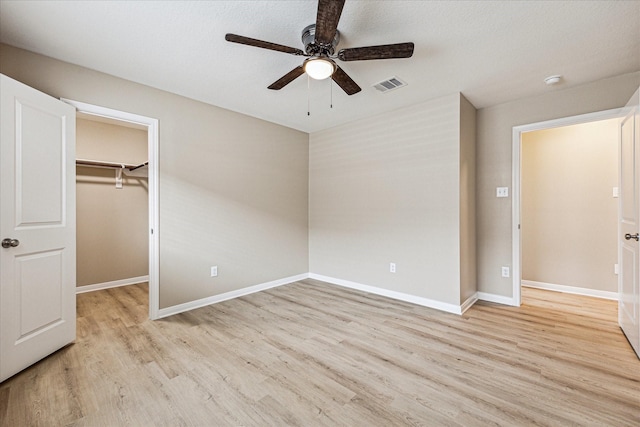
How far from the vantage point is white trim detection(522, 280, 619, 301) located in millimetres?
3551

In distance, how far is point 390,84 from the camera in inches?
114

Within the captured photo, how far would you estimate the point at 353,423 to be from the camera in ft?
5.04

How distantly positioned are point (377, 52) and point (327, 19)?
0.43m

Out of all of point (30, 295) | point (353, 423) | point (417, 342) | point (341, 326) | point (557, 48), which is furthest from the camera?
point (341, 326)

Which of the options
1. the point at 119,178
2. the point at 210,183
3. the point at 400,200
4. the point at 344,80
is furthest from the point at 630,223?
the point at 119,178

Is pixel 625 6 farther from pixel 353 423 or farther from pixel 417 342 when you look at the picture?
pixel 353 423

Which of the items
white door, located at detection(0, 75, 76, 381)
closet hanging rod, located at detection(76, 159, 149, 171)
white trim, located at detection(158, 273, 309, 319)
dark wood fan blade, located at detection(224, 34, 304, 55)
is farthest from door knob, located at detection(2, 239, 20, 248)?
closet hanging rod, located at detection(76, 159, 149, 171)

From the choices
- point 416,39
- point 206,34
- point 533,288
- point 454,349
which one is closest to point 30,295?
point 206,34

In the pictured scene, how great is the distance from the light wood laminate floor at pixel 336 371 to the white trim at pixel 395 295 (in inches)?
4.6

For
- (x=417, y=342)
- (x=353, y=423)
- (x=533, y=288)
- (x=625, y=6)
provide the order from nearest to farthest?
(x=353, y=423) → (x=625, y=6) → (x=417, y=342) → (x=533, y=288)

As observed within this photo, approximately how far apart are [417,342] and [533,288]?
2.76m

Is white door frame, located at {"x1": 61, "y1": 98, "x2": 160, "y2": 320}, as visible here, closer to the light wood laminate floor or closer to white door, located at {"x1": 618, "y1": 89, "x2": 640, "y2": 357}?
the light wood laminate floor

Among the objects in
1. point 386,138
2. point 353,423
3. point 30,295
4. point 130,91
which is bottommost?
point 353,423

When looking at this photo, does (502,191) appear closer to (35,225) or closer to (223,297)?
(223,297)
